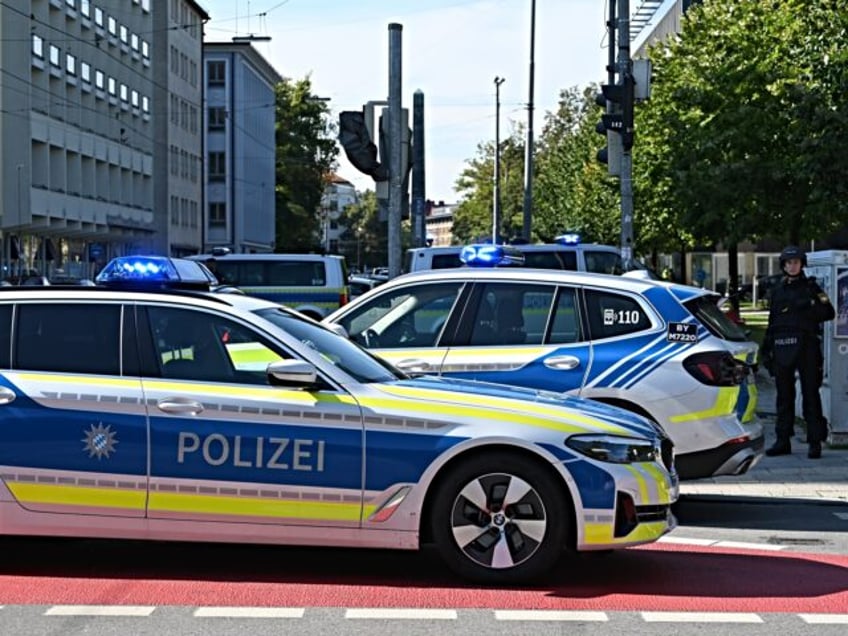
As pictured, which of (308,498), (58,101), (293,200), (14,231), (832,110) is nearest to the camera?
(308,498)

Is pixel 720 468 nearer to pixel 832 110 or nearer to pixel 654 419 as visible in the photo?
pixel 654 419

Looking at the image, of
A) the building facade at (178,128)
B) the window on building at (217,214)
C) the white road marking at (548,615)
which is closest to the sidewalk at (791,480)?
the white road marking at (548,615)

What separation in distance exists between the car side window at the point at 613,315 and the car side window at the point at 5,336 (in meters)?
3.89

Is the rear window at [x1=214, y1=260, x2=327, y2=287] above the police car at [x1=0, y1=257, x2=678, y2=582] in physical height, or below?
above

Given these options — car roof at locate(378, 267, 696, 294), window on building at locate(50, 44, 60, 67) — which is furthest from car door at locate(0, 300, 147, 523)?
window on building at locate(50, 44, 60, 67)

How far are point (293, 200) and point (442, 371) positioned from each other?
11098cm

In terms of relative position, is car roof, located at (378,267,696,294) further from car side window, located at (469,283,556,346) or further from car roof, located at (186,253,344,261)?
car roof, located at (186,253,344,261)

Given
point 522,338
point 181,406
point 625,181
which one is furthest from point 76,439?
point 625,181

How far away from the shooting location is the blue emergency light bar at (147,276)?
823 cm

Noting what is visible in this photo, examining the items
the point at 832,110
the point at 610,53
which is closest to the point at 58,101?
the point at 610,53

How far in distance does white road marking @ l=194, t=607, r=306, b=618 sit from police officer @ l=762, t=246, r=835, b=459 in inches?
288

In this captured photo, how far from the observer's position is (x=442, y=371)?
1007 centimetres

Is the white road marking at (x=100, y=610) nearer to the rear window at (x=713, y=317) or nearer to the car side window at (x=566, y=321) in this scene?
the car side window at (x=566, y=321)

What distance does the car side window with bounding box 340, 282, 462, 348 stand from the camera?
10289mm
